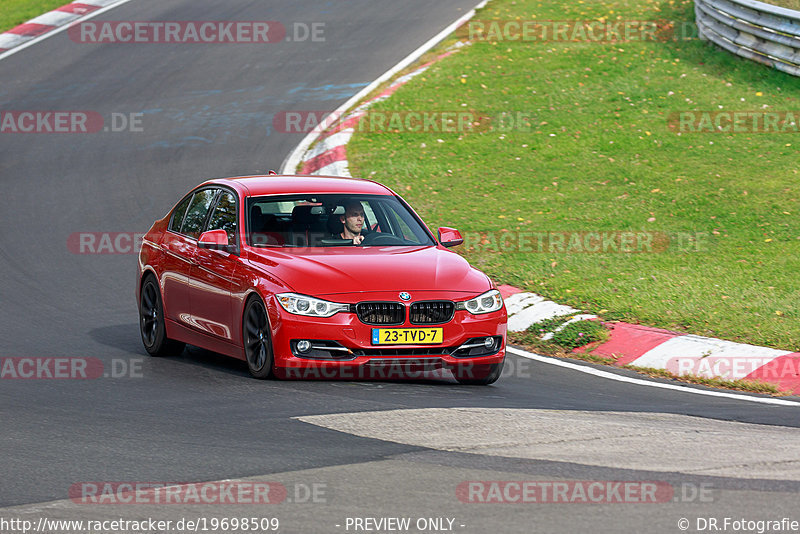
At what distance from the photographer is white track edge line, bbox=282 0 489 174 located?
58.7 ft

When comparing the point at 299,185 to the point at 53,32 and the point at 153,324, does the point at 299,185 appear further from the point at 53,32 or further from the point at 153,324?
the point at 53,32

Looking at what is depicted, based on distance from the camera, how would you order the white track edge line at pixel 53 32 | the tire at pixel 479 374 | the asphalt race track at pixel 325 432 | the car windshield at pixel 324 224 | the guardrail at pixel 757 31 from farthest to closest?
the white track edge line at pixel 53 32 → the guardrail at pixel 757 31 → the car windshield at pixel 324 224 → the tire at pixel 479 374 → the asphalt race track at pixel 325 432

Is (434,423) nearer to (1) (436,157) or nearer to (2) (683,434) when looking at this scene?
(2) (683,434)

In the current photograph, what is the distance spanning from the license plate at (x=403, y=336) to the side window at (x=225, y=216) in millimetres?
1786

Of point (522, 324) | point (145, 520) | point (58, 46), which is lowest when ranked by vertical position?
point (522, 324)

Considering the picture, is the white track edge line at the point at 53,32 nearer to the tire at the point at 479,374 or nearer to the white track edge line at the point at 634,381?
the white track edge line at the point at 634,381

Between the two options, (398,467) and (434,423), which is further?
(434,423)

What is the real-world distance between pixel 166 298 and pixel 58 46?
16.6 metres

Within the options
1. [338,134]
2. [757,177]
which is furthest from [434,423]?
[338,134]

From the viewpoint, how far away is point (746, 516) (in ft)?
18.7

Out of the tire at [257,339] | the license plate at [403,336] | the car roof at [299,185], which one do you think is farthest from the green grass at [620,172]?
the tire at [257,339]

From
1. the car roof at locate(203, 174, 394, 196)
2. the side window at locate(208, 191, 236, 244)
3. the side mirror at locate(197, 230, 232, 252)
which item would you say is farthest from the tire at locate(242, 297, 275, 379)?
the car roof at locate(203, 174, 394, 196)

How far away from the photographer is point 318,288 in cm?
890

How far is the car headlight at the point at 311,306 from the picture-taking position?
884 centimetres
